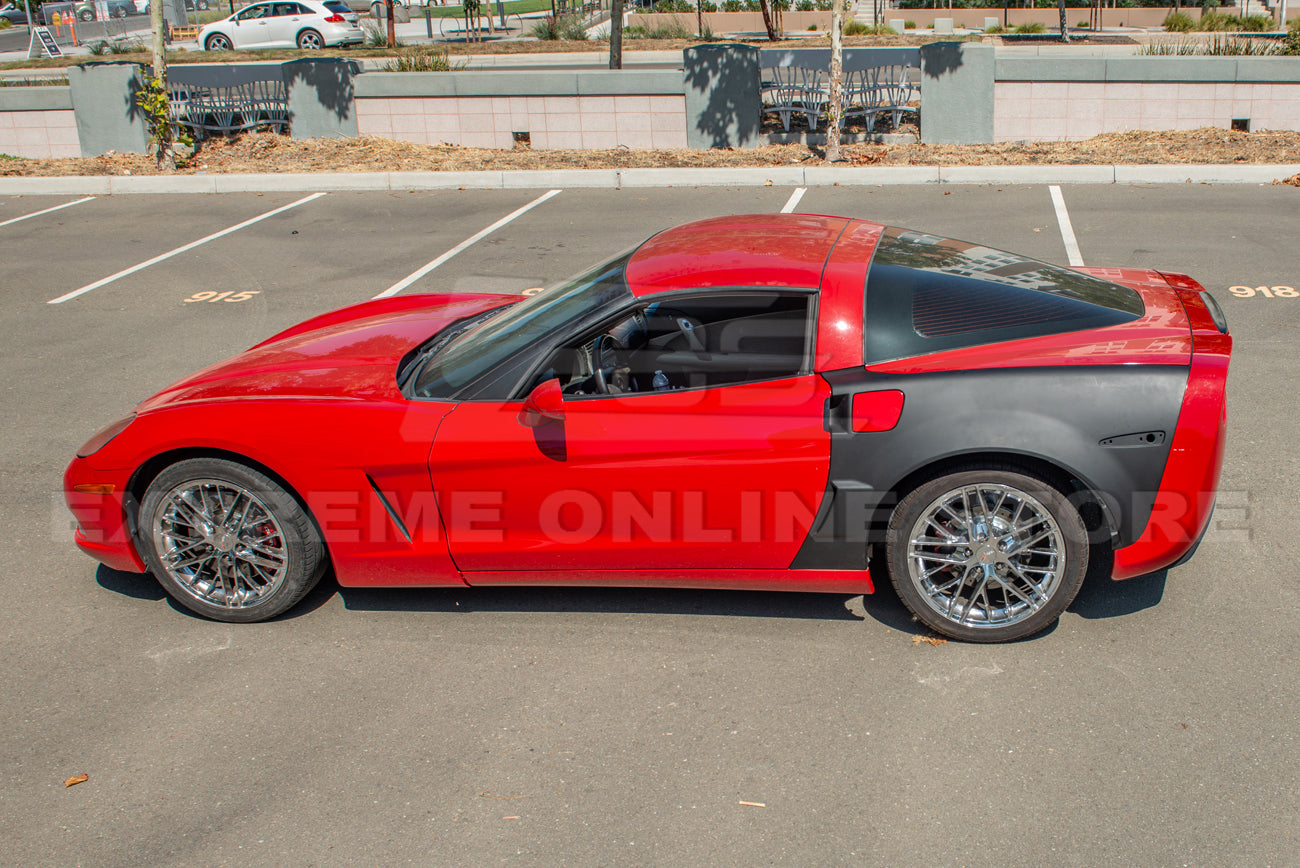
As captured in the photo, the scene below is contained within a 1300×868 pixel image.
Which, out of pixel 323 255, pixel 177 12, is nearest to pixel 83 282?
pixel 323 255

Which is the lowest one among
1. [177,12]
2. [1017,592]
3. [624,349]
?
[1017,592]

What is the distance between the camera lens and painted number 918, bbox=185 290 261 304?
9.63 metres

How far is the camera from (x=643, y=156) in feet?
51.4

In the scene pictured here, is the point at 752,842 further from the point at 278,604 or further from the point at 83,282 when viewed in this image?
the point at 83,282

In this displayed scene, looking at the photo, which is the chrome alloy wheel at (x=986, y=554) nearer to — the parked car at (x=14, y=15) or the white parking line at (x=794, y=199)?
the white parking line at (x=794, y=199)

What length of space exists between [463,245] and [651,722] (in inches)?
326

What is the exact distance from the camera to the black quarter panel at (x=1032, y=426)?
376 centimetres

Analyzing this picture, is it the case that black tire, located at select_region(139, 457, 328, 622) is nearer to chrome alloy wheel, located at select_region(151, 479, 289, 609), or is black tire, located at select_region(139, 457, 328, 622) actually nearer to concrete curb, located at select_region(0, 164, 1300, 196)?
chrome alloy wheel, located at select_region(151, 479, 289, 609)

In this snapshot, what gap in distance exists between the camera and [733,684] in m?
3.96

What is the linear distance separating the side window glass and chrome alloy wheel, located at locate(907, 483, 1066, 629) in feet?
2.48

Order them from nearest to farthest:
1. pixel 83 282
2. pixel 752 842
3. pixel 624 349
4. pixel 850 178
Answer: pixel 752 842, pixel 624 349, pixel 83 282, pixel 850 178

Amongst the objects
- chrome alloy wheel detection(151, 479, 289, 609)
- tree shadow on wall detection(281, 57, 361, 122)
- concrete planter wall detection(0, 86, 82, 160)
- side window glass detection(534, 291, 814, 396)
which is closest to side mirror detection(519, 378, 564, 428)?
side window glass detection(534, 291, 814, 396)

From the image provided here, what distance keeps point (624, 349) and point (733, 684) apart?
1.35m

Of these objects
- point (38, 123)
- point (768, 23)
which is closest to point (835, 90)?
point (38, 123)
